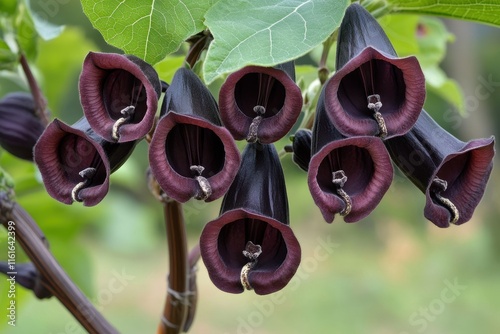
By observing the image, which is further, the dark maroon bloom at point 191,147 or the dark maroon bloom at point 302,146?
the dark maroon bloom at point 302,146

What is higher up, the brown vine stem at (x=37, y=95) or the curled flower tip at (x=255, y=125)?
the curled flower tip at (x=255, y=125)

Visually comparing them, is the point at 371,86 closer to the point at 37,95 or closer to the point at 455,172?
the point at 455,172

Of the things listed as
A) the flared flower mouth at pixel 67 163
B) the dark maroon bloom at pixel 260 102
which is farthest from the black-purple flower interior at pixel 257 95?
the flared flower mouth at pixel 67 163

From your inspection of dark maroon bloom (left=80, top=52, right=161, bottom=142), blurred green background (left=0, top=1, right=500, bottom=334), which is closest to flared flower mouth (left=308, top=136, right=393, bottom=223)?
dark maroon bloom (left=80, top=52, right=161, bottom=142)

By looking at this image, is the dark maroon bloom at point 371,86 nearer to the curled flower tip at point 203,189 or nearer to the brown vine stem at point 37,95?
the curled flower tip at point 203,189

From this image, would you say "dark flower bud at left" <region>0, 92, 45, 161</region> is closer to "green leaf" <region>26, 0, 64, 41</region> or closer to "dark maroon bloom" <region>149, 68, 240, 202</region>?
"green leaf" <region>26, 0, 64, 41</region>

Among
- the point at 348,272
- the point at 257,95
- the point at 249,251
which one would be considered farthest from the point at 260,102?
the point at 348,272
